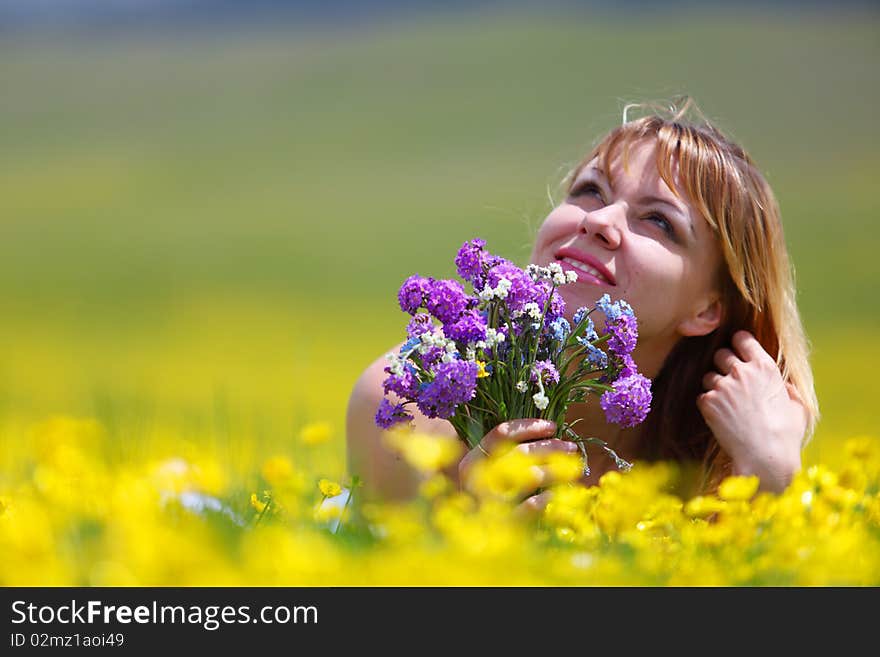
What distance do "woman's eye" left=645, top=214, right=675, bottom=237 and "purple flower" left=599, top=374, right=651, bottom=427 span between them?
0.84m

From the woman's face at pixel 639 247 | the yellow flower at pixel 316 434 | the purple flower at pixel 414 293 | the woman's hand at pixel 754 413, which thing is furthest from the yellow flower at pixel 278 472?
the woman's hand at pixel 754 413

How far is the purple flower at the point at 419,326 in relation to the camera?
2.72 m

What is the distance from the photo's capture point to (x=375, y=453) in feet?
12.0

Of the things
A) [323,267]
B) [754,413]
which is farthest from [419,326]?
[323,267]

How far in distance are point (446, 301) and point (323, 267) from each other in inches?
771

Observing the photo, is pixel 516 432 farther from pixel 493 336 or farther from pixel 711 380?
pixel 711 380

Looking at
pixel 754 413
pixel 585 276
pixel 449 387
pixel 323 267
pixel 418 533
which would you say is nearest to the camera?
pixel 418 533

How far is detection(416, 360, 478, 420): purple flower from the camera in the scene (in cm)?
256

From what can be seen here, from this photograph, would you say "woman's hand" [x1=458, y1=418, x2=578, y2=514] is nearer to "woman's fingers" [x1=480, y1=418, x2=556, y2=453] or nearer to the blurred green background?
"woman's fingers" [x1=480, y1=418, x2=556, y2=453]

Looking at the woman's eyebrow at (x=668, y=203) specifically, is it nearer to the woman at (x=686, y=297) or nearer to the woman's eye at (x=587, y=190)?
the woman at (x=686, y=297)

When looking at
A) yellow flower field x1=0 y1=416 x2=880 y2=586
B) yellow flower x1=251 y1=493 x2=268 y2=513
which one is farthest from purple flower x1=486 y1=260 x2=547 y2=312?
yellow flower x1=251 y1=493 x2=268 y2=513

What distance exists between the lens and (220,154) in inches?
1433
